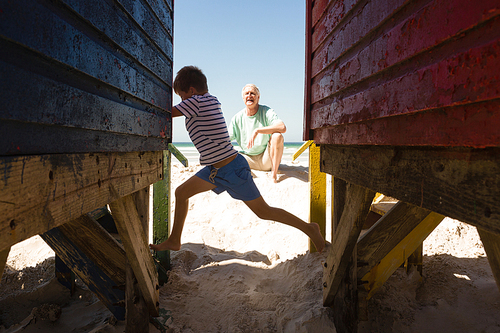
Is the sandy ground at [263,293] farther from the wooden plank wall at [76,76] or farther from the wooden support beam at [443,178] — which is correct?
the wooden plank wall at [76,76]

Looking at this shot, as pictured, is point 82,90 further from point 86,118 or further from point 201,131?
point 201,131

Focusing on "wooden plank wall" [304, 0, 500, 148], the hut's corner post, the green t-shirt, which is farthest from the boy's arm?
the green t-shirt

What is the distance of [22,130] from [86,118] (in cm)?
34

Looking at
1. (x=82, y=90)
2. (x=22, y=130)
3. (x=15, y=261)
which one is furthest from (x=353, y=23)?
(x=15, y=261)

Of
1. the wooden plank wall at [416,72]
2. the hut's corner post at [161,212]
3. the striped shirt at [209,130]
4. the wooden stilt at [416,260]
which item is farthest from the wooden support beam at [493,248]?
the hut's corner post at [161,212]

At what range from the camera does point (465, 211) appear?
0.95 m

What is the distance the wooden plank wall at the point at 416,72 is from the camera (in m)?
0.79

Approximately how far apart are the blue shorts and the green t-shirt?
283cm

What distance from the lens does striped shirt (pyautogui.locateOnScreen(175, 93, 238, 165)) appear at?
2.63 meters

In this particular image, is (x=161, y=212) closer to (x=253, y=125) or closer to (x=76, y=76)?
(x=76, y=76)

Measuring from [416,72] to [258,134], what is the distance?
4484 mm

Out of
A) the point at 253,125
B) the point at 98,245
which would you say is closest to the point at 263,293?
the point at 98,245

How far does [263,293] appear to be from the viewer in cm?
289

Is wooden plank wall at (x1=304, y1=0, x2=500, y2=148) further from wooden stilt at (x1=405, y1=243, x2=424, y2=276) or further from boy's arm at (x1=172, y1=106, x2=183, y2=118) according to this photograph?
wooden stilt at (x1=405, y1=243, x2=424, y2=276)
